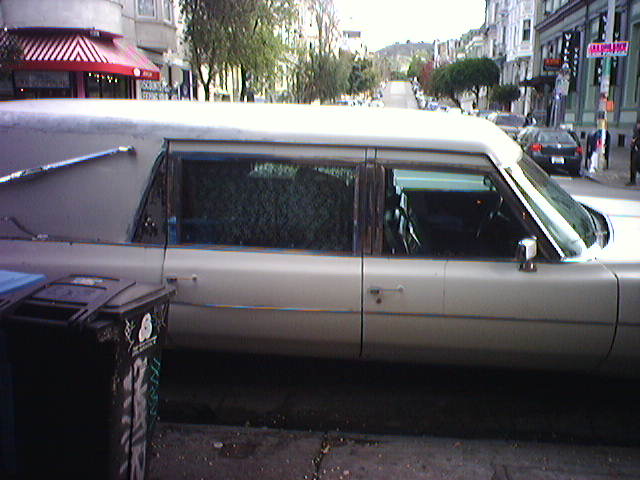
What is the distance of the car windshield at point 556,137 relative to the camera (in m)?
18.7

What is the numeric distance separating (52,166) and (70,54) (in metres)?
15.4

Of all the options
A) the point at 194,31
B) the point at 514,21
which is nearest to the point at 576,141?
the point at 194,31

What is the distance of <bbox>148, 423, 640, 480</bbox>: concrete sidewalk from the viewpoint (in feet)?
10.8

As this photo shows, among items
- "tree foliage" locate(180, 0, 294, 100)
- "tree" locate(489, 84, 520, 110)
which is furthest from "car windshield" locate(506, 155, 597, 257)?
"tree" locate(489, 84, 520, 110)

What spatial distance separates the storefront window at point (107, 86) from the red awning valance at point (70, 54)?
1.42 metres

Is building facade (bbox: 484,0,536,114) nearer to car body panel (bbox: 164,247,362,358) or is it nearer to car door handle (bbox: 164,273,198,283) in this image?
car body panel (bbox: 164,247,362,358)

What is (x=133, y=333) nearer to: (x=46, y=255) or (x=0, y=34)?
(x=46, y=255)

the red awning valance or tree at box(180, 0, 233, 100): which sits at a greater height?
tree at box(180, 0, 233, 100)

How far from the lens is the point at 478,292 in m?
3.63

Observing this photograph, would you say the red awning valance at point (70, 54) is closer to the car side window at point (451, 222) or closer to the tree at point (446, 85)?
the car side window at point (451, 222)

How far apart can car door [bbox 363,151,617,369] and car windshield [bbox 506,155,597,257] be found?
0.35 feet

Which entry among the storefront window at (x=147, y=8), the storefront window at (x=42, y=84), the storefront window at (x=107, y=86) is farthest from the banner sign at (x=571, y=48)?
the storefront window at (x=42, y=84)

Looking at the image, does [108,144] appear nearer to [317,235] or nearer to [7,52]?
[317,235]

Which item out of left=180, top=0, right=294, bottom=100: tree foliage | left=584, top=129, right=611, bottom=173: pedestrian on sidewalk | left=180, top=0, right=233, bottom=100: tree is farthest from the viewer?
left=180, top=0, right=294, bottom=100: tree foliage
